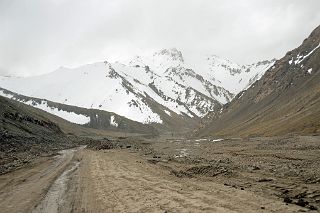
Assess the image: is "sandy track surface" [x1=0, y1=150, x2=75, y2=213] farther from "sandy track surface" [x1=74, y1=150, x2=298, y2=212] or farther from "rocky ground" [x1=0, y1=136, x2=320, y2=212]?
"sandy track surface" [x1=74, y1=150, x2=298, y2=212]

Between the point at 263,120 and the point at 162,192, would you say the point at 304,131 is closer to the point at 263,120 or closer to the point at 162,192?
the point at 263,120

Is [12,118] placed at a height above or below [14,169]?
above

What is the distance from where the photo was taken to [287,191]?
68.8 ft

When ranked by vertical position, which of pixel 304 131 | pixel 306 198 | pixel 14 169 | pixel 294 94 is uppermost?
pixel 294 94

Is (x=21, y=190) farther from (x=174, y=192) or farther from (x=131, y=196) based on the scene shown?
(x=174, y=192)

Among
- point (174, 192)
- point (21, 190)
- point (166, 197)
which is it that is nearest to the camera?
point (166, 197)

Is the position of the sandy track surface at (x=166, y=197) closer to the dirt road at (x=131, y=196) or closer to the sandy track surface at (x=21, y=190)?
the dirt road at (x=131, y=196)

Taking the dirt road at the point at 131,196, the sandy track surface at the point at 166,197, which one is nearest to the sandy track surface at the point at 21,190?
the dirt road at the point at 131,196

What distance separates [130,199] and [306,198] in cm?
877

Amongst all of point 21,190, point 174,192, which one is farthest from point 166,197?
point 21,190

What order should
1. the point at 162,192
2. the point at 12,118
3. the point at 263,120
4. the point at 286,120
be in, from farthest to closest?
the point at 263,120
the point at 286,120
the point at 12,118
the point at 162,192

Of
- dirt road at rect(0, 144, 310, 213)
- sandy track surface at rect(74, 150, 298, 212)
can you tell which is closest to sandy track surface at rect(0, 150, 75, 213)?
dirt road at rect(0, 144, 310, 213)

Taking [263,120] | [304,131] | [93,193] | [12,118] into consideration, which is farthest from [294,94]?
[93,193]

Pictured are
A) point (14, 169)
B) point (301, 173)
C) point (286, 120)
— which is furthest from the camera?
point (286, 120)
